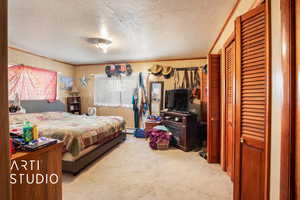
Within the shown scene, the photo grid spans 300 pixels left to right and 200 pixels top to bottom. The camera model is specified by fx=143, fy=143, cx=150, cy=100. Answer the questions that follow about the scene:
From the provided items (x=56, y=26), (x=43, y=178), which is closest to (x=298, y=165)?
(x=43, y=178)

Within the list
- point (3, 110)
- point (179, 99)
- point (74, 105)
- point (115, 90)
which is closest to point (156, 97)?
point (179, 99)

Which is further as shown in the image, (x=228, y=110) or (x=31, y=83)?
(x=31, y=83)

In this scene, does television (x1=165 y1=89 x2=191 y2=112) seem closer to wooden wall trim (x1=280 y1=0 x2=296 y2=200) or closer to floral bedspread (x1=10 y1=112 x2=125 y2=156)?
floral bedspread (x1=10 y1=112 x2=125 y2=156)

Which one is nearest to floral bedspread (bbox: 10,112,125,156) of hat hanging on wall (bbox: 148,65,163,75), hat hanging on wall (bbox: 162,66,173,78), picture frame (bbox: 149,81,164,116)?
picture frame (bbox: 149,81,164,116)

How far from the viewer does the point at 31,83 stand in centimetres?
394

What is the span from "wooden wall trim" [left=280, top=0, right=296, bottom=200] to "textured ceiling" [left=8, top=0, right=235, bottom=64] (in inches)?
51.7

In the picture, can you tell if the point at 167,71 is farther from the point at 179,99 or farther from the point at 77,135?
the point at 77,135

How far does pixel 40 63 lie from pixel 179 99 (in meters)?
4.20

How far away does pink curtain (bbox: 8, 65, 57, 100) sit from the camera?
11.5ft

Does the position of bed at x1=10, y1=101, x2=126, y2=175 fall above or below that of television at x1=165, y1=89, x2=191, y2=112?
below

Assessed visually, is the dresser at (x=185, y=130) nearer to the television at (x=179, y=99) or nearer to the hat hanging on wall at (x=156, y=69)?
the television at (x=179, y=99)

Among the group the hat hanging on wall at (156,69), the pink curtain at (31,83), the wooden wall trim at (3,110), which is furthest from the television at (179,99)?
the pink curtain at (31,83)

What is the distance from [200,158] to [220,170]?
53 centimetres

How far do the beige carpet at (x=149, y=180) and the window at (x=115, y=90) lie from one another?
2382mm
